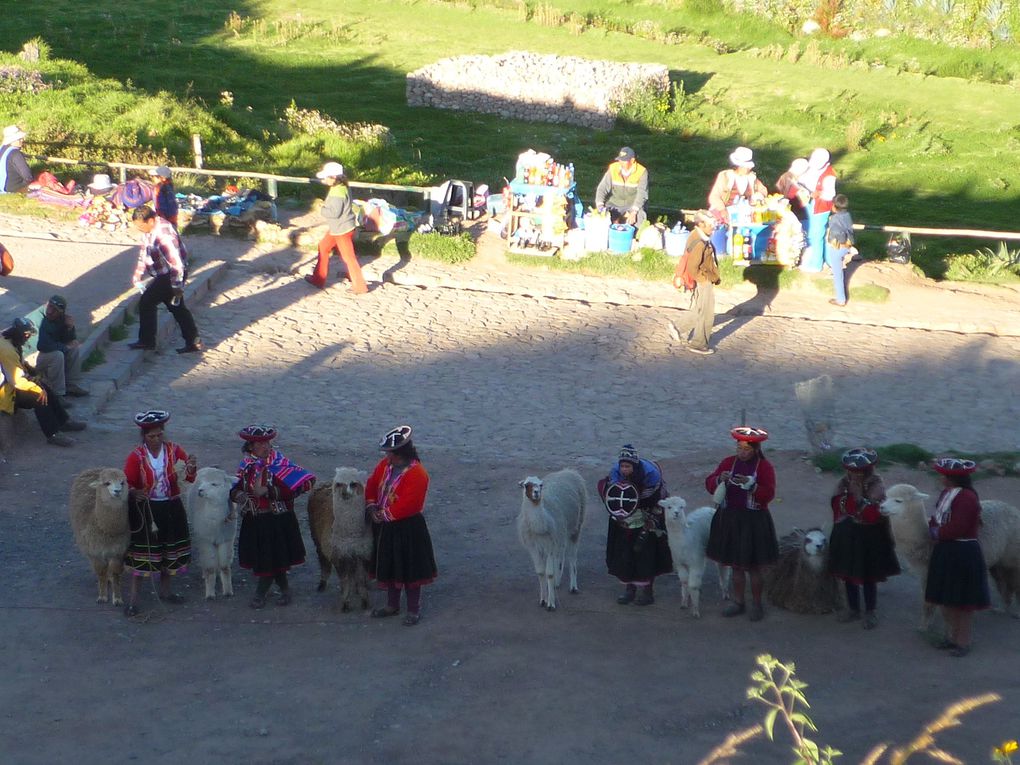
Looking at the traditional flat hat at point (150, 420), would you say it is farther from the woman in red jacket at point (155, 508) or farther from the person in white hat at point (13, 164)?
the person in white hat at point (13, 164)

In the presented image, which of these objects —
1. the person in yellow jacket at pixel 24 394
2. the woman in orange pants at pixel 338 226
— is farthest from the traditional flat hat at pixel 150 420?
the woman in orange pants at pixel 338 226

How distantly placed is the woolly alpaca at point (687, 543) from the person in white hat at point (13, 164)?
1279cm

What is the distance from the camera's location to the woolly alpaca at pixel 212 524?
8125 millimetres

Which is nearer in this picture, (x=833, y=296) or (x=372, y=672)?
(x=372, y=672)

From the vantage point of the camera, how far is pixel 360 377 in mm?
12930

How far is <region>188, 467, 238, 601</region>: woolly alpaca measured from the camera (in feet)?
26.7

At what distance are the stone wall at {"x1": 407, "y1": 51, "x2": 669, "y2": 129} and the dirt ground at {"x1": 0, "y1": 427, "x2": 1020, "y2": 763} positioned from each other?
2041 centimetres

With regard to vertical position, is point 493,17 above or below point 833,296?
above

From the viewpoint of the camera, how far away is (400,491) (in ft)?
25.1

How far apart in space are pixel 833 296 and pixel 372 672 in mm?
10415

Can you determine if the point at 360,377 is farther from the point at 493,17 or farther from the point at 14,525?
the point at 493,17

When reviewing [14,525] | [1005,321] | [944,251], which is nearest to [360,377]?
[14,525]

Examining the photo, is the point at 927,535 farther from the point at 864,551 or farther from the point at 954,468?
the point at 954,468

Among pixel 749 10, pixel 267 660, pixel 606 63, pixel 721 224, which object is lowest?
pixel 267 660
